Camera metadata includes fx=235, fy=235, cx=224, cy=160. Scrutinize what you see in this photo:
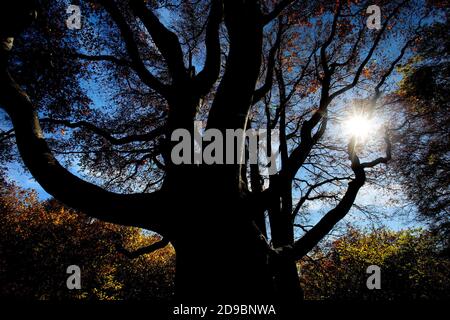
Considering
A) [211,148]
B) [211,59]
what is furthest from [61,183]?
[211,59]

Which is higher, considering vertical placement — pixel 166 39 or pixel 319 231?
pixel 166 39

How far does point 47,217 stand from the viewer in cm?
2000

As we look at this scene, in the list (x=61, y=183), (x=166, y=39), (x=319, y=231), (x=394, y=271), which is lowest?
(x=394, y=271)

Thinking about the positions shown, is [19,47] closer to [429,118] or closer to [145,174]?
[145,174]

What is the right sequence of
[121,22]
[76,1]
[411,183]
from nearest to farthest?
[121,22], [76,1], [411,183]

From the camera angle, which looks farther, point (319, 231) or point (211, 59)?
point (211, 59)

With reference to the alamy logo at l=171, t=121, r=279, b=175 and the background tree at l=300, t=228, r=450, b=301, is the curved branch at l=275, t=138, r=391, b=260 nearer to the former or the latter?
the alamy logo at l=171, t=121, r=279, b=175

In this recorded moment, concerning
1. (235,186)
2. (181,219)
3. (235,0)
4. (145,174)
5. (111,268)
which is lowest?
(111,268)

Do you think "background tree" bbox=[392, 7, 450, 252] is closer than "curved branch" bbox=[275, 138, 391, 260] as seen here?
No

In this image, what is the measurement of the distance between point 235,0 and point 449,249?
52.7 feet

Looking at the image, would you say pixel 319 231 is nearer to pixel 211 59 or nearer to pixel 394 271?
pixel 211 59

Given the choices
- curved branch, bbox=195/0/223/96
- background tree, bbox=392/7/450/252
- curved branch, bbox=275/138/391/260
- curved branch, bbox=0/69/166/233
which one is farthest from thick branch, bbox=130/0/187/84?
background tree, bbox=392/7/450/252

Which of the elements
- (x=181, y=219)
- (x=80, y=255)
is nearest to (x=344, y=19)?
(x=181, y=219)

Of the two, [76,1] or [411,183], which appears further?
[411,183]
